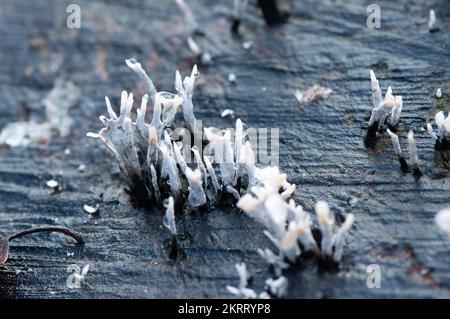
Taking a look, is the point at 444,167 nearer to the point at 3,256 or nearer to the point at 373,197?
the point at 373,197

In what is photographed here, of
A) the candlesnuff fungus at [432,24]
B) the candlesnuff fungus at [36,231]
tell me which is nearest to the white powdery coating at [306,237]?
the candlesnuff fungus at [36,231]

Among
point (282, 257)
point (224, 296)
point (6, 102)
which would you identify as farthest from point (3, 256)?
point (6, 102)

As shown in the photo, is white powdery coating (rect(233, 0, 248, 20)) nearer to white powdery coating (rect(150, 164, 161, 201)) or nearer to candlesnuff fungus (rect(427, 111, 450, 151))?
white powdery coating (rect(150, 164, 161, 201))

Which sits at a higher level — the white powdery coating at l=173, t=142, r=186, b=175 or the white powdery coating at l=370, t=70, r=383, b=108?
the white powdery coating at l=370, t=70, r=383, b=108

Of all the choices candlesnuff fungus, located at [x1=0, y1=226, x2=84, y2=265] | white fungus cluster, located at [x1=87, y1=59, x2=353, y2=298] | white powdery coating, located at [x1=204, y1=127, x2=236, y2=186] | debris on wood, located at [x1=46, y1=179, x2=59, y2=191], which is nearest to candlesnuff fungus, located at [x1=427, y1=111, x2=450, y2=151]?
white fungus cluster, located at [x1=87, y1=59, x2=353, y2=298]

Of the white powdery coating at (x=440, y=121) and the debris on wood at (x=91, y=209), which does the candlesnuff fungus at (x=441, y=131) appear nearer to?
the white powdery coating at (x=440, y=121)
